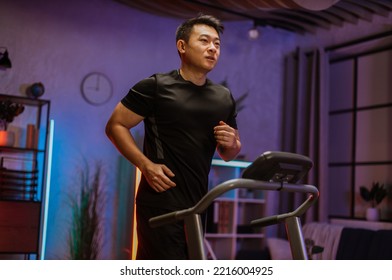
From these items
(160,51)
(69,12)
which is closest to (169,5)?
(160,51)

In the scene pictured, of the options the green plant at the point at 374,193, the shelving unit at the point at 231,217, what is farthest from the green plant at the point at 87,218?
the green plant at the point at 374,193

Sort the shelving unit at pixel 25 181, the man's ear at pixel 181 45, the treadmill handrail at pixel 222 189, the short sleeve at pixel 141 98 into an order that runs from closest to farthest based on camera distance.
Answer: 1. the treadmill handrail at pixel 222 189
2. the short sleeve at pixel 141 98
3. the man's ear at pixel 181 45
4. the shelving unit at pixel 25 181

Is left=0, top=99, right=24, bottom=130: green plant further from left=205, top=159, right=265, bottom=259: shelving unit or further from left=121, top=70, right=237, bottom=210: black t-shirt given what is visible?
left=121, top=70, right=237, bottom=210: black t-shirt

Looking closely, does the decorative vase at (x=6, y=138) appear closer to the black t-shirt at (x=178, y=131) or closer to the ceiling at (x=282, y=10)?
the ceiling at (x=282, y=10)

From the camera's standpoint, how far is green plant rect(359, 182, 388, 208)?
529 cm

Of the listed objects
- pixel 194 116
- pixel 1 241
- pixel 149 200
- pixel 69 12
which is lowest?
pixel 1 241

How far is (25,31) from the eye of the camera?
5.14m

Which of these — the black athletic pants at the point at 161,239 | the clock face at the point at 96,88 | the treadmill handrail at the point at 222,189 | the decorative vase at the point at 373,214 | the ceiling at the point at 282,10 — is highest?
the ceiling at the point at 282,10

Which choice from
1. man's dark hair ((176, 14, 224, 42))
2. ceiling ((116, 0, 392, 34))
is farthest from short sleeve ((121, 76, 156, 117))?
ceiling ((116, 0, 392, 34))

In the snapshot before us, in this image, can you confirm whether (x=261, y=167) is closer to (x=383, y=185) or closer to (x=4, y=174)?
(x=4, y=174)

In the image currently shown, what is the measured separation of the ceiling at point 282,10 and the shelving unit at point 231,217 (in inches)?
57.0

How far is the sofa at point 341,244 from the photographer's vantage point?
4.73 metres
